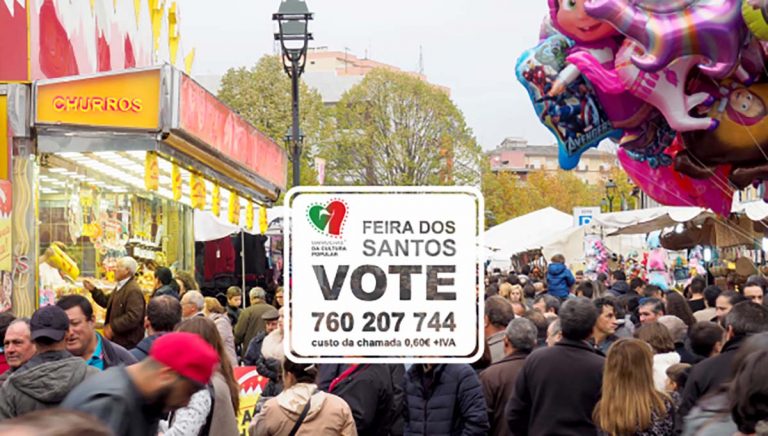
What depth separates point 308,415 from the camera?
6.93m

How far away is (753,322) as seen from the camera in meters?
7.68

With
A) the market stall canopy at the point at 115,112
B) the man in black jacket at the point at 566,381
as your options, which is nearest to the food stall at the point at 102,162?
the market stall canopy at the point at 115,112

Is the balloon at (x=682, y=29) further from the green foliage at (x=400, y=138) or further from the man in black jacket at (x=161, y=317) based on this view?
the green foliage at (x=400, y=138)

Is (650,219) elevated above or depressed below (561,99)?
below

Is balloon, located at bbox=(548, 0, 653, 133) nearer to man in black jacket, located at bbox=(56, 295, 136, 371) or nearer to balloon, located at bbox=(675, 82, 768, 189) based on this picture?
balloon, located at bbox=(675, 82, 768, 189)

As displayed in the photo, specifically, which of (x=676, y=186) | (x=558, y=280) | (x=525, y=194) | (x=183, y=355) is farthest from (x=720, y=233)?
(x=525, y=194)

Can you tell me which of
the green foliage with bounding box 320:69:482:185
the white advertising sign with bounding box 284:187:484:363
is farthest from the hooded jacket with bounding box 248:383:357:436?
the green foliage with bounding box 320:69:482:185

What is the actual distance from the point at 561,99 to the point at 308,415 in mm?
7952

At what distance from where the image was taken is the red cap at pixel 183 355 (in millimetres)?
4793

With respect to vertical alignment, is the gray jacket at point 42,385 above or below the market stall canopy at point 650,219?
below

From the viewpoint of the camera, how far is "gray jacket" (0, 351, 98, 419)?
598cm

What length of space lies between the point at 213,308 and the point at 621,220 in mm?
10403

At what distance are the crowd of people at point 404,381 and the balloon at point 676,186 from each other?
16.2ft

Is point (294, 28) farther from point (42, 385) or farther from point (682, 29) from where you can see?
point (42, 385)
